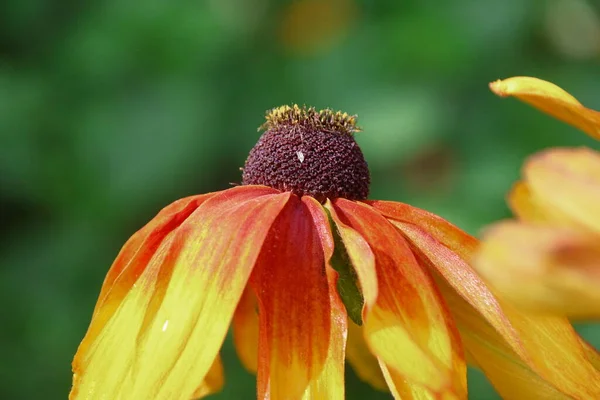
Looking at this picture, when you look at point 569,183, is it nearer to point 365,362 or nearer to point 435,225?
point 435,225

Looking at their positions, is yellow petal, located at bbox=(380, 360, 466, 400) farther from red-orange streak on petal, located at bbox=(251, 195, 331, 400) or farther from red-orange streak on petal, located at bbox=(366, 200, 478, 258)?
red-orange streak on petal, located at bbox=(366, 200, 478, 258)

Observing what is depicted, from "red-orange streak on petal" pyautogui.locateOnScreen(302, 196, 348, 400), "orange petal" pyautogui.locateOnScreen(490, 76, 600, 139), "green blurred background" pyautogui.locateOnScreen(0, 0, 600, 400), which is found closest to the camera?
"orange petal" pyautogui.locateOnScreen(490, 76, 600, 139)

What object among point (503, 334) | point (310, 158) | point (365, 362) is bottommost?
point (365, 362)

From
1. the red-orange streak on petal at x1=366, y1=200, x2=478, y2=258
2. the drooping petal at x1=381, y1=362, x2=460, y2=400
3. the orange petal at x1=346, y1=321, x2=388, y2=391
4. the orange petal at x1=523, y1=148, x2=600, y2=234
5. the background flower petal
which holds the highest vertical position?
the orange petal at x1=523, y1=148, x2=600, y2=234

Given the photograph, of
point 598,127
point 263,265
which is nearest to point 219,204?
point 263,265

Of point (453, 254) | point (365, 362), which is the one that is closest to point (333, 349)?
point (453, 254)

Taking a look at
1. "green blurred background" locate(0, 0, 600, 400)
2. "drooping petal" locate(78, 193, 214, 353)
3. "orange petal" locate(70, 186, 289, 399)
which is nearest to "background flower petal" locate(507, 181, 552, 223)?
"orange petal" locate(70, 186, 289, 399)

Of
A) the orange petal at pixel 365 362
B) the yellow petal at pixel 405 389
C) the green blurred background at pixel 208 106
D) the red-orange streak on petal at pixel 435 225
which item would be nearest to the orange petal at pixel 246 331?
the orange petal at pixel 365 362
